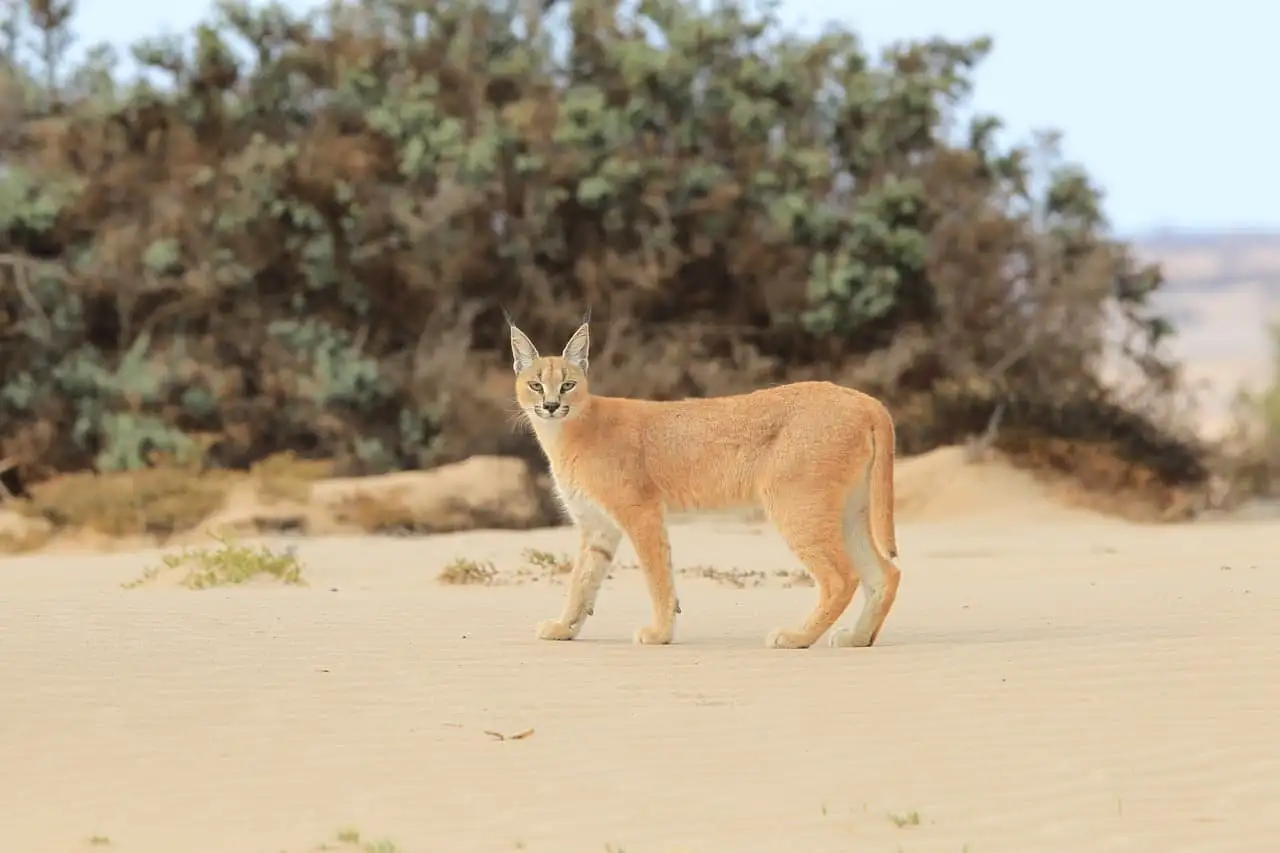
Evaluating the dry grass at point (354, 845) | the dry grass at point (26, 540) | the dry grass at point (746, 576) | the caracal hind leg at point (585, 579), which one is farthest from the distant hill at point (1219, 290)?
the dry grass at point (354, 845)

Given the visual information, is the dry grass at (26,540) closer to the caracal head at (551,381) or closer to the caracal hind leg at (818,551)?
the caracal head at (551,381)

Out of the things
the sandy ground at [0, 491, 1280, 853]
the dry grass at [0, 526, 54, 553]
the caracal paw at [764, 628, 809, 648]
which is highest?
the sandy ground at [0, 491, 1280, 853]

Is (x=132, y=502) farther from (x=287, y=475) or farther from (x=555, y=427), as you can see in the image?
(x=555, y=427)

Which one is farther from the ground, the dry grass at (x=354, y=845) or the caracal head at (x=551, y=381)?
the caracal head at (x=551, y=381)

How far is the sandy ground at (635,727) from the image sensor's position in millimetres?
5680

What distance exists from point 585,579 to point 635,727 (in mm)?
2313

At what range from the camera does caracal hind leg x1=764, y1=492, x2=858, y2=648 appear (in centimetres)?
874

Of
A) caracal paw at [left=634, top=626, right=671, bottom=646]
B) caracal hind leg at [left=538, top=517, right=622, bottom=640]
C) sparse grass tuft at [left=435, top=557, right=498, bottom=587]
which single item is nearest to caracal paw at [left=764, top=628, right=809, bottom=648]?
caracal paw at [left=634, top=626, right=671, bottom=646]

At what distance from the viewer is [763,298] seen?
21.5m

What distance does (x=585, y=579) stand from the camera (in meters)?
9.29

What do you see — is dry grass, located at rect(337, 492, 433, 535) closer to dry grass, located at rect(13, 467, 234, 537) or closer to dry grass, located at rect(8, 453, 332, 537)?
dry grass, located at rect(8, 453, 332, 537)

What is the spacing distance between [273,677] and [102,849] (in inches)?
96.7

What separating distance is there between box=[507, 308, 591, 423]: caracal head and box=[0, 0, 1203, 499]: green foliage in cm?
1011

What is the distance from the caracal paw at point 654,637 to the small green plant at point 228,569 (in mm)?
3911
